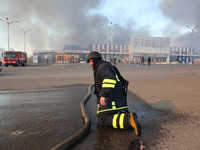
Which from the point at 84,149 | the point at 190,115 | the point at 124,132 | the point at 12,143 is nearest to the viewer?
the point at 84,149

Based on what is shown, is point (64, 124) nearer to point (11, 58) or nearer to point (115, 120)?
point (115, 120)

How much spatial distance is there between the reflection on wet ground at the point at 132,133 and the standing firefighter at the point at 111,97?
137mm

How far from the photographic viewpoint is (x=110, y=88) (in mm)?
2812

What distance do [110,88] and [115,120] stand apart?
0.57 m

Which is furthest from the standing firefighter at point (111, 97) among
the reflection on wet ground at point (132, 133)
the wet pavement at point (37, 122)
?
the wet pavement at point (37, 122)

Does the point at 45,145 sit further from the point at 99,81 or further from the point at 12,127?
the point at 99,81

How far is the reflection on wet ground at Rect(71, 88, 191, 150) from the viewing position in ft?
7.92

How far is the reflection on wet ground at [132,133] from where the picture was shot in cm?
241

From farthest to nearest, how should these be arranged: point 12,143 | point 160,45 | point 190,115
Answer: point 160,45 < point 190,115 < point 12,143

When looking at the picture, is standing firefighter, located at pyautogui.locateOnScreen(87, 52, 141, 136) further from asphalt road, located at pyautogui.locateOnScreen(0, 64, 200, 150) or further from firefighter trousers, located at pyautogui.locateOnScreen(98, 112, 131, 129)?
asphalt road, located at pyautogui.locateOnScreen(0, 64, 200, 150)

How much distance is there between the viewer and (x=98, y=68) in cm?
305

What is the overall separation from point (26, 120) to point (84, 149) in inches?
69.9

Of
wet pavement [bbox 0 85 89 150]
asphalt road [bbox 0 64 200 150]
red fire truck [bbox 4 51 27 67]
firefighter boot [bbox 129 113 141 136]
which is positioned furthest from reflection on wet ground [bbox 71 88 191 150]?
red fire truck [bbox 4 51 27 67]

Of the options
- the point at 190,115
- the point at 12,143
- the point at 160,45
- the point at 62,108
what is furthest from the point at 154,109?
the point at 160,45
